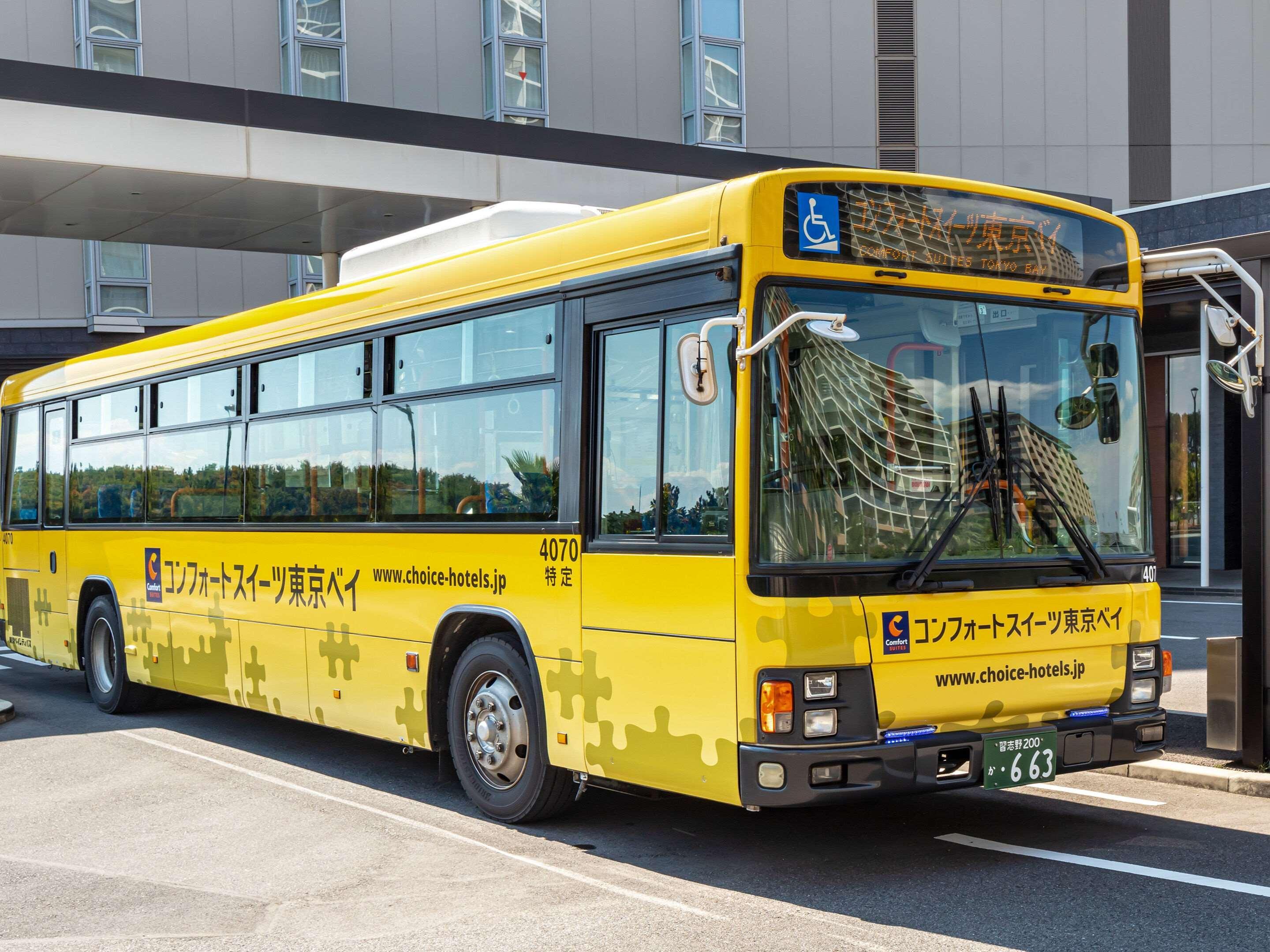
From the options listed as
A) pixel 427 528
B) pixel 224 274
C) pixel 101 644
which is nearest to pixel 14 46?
pixel 224 274

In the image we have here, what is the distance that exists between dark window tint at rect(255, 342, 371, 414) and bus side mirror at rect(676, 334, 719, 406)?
11.6ft

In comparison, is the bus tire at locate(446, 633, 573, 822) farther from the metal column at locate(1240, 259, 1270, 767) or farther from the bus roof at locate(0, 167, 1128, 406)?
the metal column at locate(1240, 259, 1270, 767)

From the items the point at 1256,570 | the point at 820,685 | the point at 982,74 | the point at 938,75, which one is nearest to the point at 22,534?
the point at 820,685

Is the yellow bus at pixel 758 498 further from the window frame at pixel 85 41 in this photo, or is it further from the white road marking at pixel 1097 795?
the window frame at pixel 85 41

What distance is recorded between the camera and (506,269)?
7.96m

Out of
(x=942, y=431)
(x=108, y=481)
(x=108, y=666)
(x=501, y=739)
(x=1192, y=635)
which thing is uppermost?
(x=942, y=431)

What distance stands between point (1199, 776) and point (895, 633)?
3.44 meters

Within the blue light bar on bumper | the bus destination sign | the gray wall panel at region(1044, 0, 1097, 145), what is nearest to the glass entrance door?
the gray wall panel at region(1044, 0, 1097, 145)

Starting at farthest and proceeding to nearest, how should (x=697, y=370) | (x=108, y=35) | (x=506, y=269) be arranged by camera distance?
(x=108, y=35), (x=506, y=269), (x=697, y=370)

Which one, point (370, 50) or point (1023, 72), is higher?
point (1023, 72)

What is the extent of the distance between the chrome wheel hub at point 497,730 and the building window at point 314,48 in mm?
25495

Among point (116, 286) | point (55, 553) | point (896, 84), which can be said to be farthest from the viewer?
point (896, 84)

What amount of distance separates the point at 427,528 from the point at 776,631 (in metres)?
3.00

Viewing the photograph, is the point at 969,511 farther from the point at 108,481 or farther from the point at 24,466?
the point at 24,466
